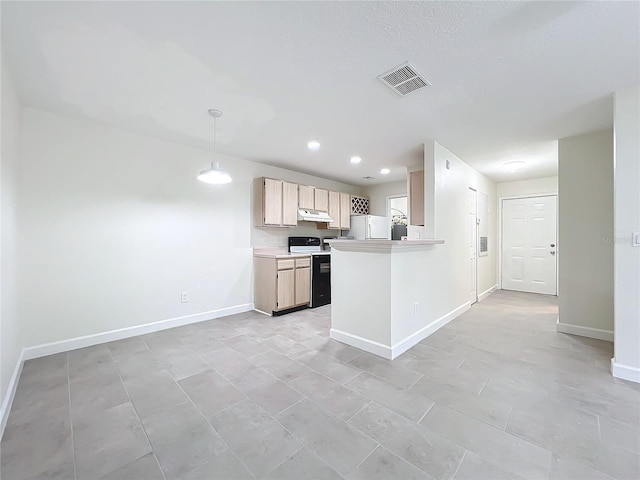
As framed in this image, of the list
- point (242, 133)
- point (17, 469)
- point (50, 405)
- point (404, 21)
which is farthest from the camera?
point (242, 133)

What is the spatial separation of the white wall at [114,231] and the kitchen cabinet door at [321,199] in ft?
4.94

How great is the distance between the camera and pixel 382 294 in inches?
107

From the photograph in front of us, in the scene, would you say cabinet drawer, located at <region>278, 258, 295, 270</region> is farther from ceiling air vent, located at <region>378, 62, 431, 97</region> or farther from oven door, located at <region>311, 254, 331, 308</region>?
ceiling air vent, located at <region>378, 62, 431, 97</region>

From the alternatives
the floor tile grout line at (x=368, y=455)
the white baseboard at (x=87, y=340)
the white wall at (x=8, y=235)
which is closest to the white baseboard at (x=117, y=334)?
the white baseboard at (x=87, y=340)

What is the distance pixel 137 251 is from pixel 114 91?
1.78 m

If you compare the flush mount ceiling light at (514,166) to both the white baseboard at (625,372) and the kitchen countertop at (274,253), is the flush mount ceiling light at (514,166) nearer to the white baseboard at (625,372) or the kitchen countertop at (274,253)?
the white baseboard at (625,372)

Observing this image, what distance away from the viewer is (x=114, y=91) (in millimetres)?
2320

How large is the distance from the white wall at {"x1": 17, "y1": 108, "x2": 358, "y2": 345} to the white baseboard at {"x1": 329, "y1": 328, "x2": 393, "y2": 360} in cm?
191

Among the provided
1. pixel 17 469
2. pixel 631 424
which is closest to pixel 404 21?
pixel 631 424

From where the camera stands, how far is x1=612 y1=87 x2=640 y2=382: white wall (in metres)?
2.23

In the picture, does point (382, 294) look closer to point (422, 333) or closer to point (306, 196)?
point (422, 333)

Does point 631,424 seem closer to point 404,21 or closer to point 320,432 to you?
point 320,432

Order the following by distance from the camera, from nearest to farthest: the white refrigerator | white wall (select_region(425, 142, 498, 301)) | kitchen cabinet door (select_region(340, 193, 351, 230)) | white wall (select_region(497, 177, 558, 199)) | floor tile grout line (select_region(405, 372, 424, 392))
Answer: floor tile grout line (select_region(405, 372, 424, 392)) < white wall (select_region(425, 142, 498, 301)) < white wall (select_region(497, 177, 558, 199)) < kitchen cabinet door (select_region(340, 193, 351, 230)) < the white refrigerator

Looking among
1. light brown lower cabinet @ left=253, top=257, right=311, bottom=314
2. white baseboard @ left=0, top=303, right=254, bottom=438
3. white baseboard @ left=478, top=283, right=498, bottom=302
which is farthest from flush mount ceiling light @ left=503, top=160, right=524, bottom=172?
white baseboard @ left=0, top=303, right=254, bottom=438
